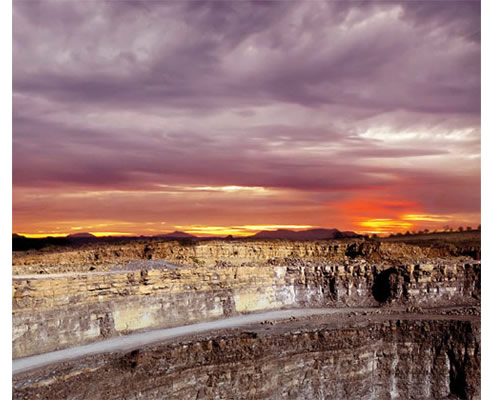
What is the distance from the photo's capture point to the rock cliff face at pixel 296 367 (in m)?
16.5

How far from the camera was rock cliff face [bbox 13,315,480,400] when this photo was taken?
1653 centimetres

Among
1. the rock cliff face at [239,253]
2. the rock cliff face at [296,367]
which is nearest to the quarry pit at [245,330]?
the rock cliff face at [296,367]

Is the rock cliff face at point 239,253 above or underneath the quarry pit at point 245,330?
above

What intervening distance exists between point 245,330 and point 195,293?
412 centimetres

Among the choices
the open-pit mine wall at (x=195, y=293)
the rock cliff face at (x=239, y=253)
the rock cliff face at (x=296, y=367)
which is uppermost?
the rock cliff face at (x=239, y=253)

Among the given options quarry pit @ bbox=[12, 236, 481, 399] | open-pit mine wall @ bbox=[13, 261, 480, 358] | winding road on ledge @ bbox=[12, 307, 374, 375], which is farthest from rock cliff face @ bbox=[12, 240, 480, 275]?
winding road on ledge @ bbox=[12, 307, 374, 375]

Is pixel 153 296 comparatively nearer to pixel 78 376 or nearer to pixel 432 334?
pixel 78 376

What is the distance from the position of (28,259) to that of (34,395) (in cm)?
2254

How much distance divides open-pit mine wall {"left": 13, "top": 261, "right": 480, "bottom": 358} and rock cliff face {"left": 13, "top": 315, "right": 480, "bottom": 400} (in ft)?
9.77

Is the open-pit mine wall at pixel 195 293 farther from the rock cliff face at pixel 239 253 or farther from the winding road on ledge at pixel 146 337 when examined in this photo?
the rock cliff face at pixel 239 253

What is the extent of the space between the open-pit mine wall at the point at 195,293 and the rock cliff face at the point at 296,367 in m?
2.98

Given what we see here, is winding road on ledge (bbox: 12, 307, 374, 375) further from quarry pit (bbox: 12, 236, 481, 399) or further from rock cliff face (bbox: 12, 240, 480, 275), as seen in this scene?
rock cliff face (bbox: 12, 240, 480, 275)
